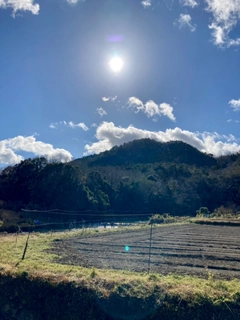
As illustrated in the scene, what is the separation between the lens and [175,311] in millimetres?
6188

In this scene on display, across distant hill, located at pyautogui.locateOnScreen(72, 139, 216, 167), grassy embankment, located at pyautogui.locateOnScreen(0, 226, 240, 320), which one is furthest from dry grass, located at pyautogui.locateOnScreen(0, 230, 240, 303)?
distant hill, located at pyautogui.locateOnScreen(72, 139, 216, 167)

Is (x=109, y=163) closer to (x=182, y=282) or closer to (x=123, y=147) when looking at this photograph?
(x=123, y=147)

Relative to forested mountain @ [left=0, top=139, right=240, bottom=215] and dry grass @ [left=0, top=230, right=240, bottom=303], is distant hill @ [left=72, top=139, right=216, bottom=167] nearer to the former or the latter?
forested mountain @ [left=0, top=139, right=240, bottom=215]

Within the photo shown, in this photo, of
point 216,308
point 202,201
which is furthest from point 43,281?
point 202,201

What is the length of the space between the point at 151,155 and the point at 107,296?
101056 mm

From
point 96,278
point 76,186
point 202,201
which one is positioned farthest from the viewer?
point 202,201

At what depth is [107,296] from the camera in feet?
21.9

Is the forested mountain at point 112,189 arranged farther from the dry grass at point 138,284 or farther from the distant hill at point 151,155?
the dry grass at point 138,284

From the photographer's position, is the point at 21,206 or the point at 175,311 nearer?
the point at 175,311

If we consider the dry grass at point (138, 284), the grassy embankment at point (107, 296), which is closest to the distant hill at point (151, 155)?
the dry grass at point (138, 284)

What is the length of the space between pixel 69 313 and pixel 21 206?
3348 centimetres

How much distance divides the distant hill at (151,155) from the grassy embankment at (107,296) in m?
86.7

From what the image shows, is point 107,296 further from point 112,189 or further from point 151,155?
point 151,155

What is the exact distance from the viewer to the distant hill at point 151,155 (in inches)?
3954
